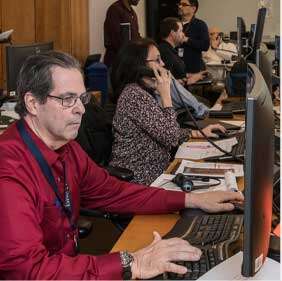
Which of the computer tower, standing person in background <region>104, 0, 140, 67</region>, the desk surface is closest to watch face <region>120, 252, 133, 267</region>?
the desk surface

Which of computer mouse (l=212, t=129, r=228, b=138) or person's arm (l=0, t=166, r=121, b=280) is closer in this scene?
person's arm (l=0, t=166, r=121, b=280)

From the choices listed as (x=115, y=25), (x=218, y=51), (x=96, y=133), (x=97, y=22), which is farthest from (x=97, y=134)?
(x=218, y=51)

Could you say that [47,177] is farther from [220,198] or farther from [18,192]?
[220,198]

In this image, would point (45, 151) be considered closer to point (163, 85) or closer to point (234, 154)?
point (234, 154)

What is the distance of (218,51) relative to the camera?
21.9 feet

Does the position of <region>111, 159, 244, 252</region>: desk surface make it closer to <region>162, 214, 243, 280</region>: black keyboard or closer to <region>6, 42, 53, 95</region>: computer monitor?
<region>162, 214, 243, 280</region>: black keyboard

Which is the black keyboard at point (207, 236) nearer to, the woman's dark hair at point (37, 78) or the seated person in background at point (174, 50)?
the woman's dark hair at point (37, 78)

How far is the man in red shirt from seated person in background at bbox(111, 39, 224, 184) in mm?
734

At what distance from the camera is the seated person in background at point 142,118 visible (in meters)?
2.61

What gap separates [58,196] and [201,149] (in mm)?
1243

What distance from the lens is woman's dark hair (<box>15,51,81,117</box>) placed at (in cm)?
156

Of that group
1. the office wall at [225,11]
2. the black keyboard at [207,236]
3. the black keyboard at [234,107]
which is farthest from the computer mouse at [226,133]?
the office wall at [225,11]

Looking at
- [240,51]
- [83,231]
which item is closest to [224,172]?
[83,231]

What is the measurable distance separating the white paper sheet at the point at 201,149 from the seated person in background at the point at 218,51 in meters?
3.55
